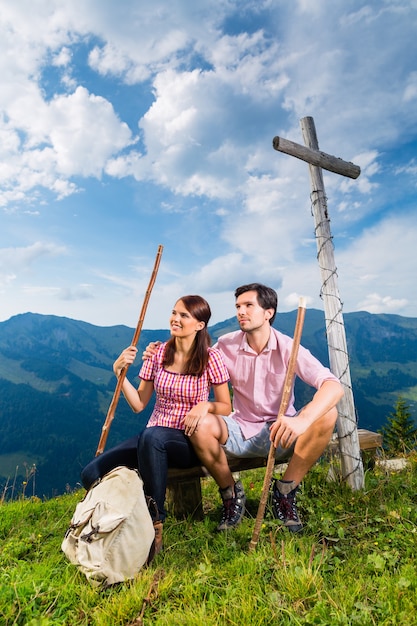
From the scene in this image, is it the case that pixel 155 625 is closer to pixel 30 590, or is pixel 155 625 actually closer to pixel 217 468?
pixel 30 590

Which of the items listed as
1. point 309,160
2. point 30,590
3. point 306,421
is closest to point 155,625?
point 30,590

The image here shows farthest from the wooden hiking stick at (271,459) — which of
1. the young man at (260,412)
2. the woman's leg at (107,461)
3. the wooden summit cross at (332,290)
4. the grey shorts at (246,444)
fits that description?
the wooden summit cross at (332,290)

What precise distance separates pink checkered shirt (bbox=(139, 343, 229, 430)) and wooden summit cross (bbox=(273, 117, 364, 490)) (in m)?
1.85

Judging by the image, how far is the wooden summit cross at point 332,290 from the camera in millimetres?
5633

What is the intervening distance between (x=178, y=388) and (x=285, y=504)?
1.69 m

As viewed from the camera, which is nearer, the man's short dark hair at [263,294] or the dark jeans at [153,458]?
the dark jeans at [153,458]

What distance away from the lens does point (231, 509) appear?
4727 millimetres

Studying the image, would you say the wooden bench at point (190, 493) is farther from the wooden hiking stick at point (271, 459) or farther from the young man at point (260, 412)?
the wooden hiking stick at point (271, 459)

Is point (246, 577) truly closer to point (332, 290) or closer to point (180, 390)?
point (180, 390)

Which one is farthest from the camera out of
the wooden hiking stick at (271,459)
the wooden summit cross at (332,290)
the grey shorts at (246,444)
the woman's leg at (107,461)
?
the wooden summit cross at (332,290)

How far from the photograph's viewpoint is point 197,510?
5.14 meters

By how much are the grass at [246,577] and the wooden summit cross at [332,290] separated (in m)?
0.60

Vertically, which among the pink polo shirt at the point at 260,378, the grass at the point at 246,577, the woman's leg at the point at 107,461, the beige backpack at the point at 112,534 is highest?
the pink polo shirt at the point at 260,378

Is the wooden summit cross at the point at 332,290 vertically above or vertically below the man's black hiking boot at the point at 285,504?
above
